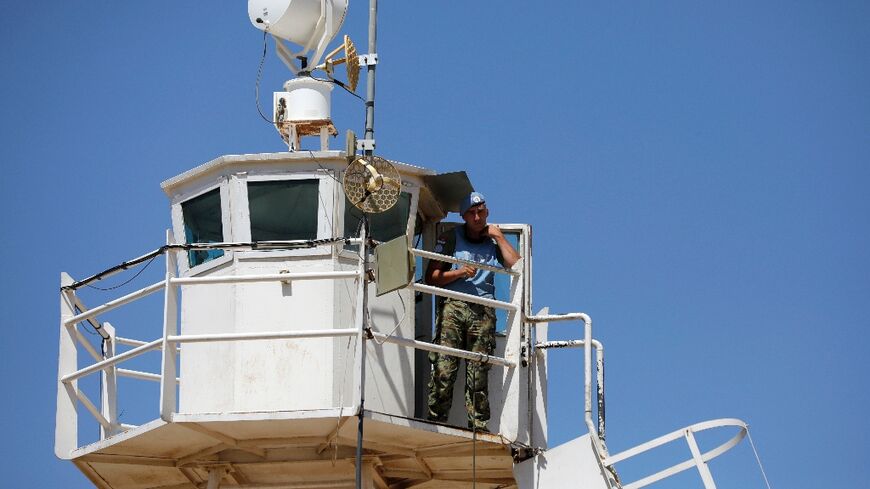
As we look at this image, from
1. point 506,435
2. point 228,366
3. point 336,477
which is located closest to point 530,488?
point 506,435

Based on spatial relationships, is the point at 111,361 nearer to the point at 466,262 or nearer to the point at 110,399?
the point at 110,399

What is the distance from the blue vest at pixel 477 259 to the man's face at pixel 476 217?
0.19 m

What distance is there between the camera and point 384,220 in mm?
19828

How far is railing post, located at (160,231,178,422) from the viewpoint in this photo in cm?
1802

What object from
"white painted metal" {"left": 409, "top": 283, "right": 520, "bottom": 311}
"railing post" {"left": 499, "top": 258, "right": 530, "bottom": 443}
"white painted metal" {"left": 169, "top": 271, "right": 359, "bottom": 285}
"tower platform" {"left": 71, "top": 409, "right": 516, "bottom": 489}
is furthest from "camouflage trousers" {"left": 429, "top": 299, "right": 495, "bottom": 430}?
"white painted metal" {"left": 169, "top": 271, "right": 359, "bottom": 285}

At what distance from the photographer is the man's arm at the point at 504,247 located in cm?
1991

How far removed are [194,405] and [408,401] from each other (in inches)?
99.5

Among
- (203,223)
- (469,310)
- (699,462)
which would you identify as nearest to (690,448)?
(699,462)

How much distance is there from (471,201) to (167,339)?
4.23 metres

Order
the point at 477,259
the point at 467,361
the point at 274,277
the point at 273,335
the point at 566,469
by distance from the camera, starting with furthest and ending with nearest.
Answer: the point at 477,259
the point at 467,361
the point at 566,469
the point at 274,277
the point at 273,335

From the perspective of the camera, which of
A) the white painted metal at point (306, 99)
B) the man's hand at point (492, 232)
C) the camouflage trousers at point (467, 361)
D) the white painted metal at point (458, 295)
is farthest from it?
the white painted metal at point (306, 99)

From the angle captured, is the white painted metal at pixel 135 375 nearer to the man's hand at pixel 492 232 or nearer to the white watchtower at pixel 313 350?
the white watchtower at pixel 313 350

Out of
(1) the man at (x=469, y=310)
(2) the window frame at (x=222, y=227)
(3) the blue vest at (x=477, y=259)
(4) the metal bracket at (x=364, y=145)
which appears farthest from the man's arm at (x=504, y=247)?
(2) the window frame at (x=222, y=227)

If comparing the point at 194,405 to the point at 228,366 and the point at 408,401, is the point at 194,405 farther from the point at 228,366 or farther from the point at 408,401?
the point at 408,401
